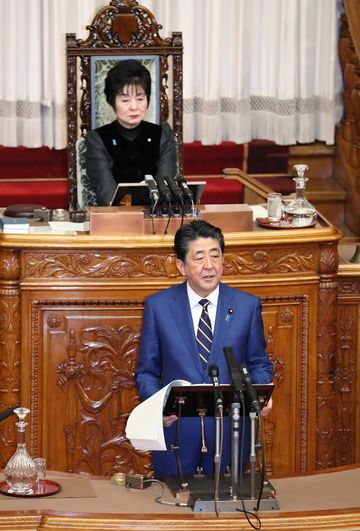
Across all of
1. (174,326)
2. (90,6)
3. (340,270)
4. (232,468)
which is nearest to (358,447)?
(340,270)

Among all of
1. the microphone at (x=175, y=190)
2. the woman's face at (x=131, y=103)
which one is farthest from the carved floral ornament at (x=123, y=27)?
the microphone at (x=175, y=190)

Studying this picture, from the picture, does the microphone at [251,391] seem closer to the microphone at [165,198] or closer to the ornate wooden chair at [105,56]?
the microphone at [165,198]

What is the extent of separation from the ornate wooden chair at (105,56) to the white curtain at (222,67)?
6.12 ft

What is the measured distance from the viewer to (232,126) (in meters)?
9.61

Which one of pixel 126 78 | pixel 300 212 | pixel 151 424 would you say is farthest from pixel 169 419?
pixel 126 78

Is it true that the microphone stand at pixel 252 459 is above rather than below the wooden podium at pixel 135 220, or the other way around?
below

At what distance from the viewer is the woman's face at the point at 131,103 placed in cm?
714

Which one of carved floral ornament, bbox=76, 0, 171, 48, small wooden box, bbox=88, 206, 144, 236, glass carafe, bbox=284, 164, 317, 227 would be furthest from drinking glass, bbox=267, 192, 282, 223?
carved floral ornament, bbox=76, 0, 171, 48

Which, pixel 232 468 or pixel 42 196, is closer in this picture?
pixel 232 468

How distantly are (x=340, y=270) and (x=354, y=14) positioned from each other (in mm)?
2943

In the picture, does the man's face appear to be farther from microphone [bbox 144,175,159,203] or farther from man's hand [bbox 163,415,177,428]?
microphone [bbox 144,175,159,203]

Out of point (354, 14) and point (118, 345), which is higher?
point (354, 14)

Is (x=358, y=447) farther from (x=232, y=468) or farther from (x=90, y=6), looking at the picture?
(x=90, y=6)

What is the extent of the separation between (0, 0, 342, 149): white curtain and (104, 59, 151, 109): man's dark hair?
7.26 feet
